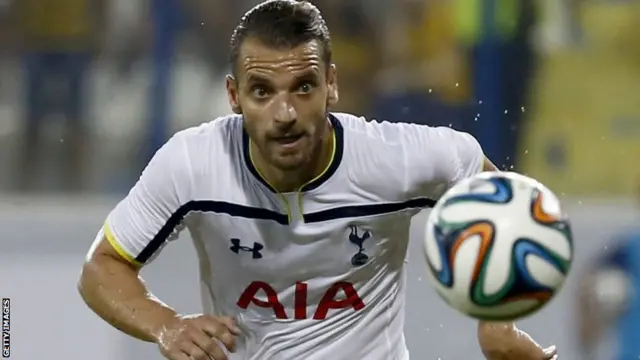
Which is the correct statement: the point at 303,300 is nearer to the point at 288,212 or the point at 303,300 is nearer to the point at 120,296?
the point at 288,212

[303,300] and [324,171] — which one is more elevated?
[324,171]

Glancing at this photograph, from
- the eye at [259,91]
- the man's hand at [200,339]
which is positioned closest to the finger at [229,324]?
the man's hand at [200,339]

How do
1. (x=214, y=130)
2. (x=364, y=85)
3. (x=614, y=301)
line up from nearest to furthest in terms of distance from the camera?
1. (x=214, y=130)
2. (x=614, y=301)
3. (x=364, y=85)

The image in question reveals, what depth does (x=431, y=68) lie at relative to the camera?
14.5 feet

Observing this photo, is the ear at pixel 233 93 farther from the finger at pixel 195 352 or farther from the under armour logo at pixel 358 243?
the finger at pixel 195 352

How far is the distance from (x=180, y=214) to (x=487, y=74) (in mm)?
2178

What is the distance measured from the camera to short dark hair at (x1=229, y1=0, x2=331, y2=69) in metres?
2.27

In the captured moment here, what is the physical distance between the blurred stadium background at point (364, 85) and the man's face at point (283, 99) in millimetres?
1989

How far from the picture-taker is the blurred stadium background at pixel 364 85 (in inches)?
168

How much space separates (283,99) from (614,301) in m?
2.27

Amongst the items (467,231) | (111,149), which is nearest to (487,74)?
(111,149)

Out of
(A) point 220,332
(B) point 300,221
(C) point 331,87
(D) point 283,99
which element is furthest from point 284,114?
(A) point 220,332

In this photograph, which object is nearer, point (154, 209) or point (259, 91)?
point (259, 91)

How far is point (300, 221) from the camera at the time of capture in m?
2.41
